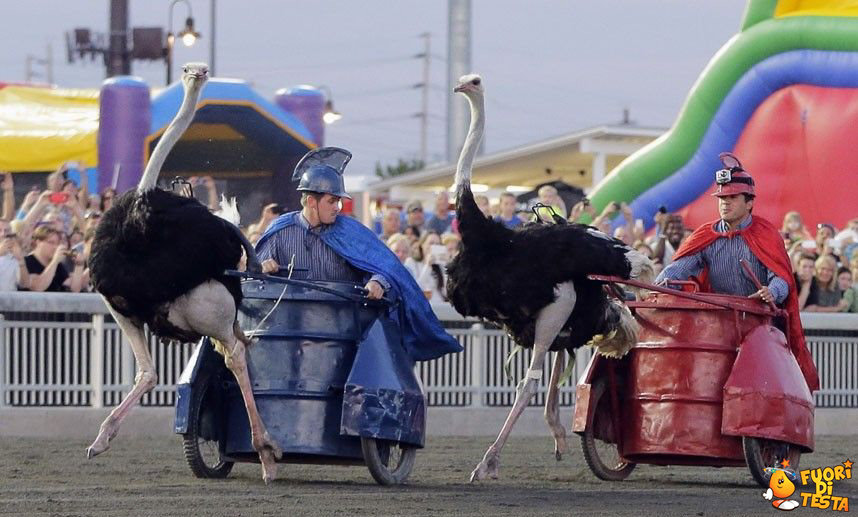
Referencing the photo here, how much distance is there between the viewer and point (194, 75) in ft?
36.2

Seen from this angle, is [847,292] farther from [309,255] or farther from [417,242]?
[309,255]

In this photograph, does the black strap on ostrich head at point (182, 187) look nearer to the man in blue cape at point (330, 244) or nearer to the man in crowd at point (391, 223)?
the man in blue cape at point (330, 244)

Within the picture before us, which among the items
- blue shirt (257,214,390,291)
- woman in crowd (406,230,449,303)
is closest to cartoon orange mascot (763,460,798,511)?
blue shirt (257,214,390,291)

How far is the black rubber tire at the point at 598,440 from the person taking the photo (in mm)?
11508

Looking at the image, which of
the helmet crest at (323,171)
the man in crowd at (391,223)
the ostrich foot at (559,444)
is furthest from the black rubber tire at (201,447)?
the man in crowd at (391,223)

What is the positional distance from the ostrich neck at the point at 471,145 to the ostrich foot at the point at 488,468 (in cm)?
161

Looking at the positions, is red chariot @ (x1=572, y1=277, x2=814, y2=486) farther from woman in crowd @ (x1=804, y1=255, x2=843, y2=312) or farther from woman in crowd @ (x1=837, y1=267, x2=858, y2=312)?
woman in crowd @ (x1=837, y1=267, x2=858, y2=312)

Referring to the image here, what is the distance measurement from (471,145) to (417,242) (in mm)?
6224

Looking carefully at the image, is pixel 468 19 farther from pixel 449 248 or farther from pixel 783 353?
pixel 783 353

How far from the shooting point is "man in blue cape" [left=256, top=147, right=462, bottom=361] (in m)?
11.0

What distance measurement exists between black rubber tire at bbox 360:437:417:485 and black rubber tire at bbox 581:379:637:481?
1145mm

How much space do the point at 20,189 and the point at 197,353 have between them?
50.5 ft

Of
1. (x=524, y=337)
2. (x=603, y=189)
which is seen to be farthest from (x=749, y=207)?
(x=603, y=189)

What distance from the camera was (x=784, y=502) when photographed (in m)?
9.90
